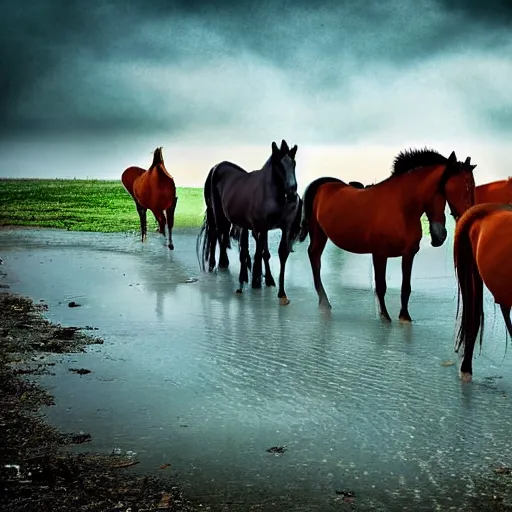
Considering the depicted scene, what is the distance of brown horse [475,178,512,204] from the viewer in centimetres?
741

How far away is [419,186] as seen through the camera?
18.7ft

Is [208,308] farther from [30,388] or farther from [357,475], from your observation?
[357,475]

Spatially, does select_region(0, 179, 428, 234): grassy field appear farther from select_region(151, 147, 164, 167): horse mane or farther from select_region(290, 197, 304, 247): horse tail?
select_region(290, 197, 304, 247): horse tail

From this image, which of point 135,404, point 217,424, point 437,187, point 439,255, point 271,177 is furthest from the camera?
point 439,255

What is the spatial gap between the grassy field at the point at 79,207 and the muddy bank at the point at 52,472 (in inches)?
449

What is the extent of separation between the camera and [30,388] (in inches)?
148

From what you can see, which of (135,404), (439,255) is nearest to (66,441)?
(135,404)

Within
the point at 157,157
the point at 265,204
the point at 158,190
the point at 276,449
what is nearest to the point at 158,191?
the point at 158,190

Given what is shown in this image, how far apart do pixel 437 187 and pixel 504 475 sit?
3.18 metres

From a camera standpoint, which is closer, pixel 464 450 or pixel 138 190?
pixel 464 450

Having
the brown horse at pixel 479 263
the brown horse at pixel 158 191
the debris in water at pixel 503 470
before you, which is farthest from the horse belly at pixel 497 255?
the brown horse at pixel 158 191

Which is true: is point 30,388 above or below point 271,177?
below

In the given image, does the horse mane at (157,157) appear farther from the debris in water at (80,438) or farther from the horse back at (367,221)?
the debris in water at (80,438)

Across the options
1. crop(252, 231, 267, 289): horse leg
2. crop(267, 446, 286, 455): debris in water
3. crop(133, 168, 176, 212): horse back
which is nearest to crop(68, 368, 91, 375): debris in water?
crop(267, 446, 286, 455): debris in water
